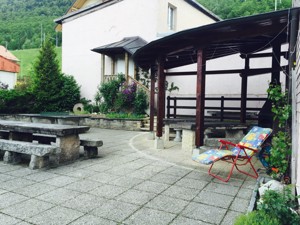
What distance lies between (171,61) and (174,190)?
5.52m

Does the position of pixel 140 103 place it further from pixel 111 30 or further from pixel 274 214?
pixel 274 214

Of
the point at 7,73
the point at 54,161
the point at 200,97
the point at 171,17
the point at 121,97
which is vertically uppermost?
the point at 171,17

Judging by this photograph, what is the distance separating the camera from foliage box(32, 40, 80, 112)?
1435 cm

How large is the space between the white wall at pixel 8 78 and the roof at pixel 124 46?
71.7 feet

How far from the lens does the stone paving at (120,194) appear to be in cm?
281

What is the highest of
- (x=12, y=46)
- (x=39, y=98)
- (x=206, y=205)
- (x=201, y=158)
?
(x=12, y=46)

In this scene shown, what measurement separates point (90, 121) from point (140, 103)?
2.54 m

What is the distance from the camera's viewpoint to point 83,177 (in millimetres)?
4238

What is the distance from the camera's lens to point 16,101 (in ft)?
43.9

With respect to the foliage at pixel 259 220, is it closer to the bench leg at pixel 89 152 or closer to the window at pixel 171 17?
the bench leg at pixel 89 152

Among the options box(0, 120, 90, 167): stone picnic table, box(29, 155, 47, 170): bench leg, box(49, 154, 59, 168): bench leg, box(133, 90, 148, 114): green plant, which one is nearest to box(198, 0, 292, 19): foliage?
box(133, 90, 148, 114): green plant

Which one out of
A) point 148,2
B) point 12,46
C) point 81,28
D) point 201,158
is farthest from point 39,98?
point 12,46

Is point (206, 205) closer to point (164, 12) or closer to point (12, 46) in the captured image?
point (164, 12)

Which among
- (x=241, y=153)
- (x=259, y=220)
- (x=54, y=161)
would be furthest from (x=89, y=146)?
(x=259, y=220)
